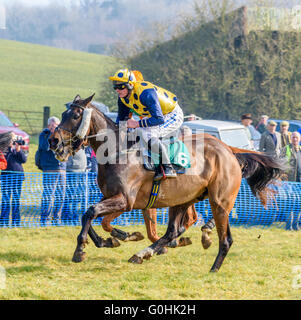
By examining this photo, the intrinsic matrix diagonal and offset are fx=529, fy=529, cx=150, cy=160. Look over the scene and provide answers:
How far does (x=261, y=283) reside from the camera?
6.11 m

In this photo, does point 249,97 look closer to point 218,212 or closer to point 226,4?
point 226,4

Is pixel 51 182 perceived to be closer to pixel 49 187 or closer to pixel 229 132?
pixel 49 187

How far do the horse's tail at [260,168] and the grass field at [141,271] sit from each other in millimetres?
976

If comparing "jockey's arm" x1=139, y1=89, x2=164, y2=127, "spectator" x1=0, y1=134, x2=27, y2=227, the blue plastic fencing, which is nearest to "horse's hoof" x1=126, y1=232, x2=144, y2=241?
"jockey's arm" x1=139, y1=89, x2=164, y2=127

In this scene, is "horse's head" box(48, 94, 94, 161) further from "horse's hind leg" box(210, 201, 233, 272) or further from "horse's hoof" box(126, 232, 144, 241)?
"horse's hind leg" box(210, 201, 233, 272)

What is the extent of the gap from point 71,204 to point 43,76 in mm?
47845

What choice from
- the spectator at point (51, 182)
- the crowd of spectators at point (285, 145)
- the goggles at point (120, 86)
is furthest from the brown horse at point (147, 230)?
the crowd of spectators at point (285, 145)

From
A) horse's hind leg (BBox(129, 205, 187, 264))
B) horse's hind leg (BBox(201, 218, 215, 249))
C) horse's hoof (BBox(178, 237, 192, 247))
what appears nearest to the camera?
horse's hind leg (BBox(129, 205, 187, 264))

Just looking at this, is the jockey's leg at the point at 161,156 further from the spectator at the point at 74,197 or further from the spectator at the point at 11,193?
the spectator at the point at 11,193

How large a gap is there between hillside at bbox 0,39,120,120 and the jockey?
3210cm

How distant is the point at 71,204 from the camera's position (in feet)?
29.5

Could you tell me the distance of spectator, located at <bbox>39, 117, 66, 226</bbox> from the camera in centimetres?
881

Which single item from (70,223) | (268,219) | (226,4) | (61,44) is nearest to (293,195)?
(268,219)
